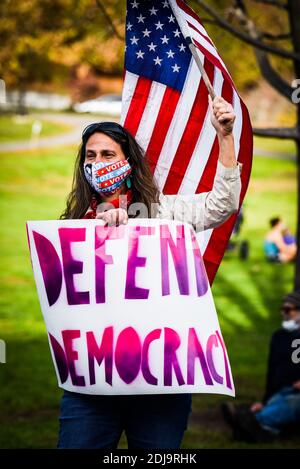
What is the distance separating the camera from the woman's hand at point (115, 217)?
139 inches

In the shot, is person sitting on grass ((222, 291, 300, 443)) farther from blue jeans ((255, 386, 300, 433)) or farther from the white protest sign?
the white protest sign

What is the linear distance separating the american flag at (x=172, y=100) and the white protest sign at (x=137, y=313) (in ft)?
3.23

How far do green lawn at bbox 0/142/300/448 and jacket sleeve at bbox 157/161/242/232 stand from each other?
352 centimetres

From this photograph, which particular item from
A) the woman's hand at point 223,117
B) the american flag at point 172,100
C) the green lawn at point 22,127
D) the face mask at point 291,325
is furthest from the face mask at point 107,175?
the green lawn at point 22,127

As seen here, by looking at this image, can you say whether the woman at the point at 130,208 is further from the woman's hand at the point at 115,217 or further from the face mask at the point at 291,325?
the face mask at the point at 291,325

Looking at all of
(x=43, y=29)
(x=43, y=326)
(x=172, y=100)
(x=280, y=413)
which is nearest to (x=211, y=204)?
(x=172, y=100)

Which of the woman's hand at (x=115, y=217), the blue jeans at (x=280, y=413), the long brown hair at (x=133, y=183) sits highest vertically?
the long brown hair at (x=133, y=183)

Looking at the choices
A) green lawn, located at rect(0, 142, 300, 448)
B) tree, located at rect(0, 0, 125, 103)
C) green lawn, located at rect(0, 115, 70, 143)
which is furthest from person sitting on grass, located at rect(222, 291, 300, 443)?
green lawn, located at rect(0, 115, 70, 143)

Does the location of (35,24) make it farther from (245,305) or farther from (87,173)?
(87,173)

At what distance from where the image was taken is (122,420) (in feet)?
11.8

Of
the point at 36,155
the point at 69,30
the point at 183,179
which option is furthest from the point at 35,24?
the point at 36,155

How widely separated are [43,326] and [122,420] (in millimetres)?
8423

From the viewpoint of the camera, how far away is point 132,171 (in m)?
3.87
